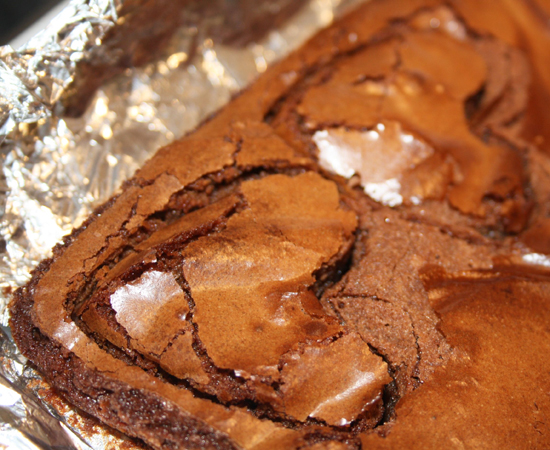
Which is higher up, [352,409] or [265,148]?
[265,148]

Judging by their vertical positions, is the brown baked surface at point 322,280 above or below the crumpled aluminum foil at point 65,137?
below

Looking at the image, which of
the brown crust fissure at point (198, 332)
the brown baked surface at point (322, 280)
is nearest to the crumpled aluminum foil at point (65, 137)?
the brown baked surface at point (322, 280)

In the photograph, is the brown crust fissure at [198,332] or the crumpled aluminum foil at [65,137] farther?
the crumpled aluminum foil at [65,137]

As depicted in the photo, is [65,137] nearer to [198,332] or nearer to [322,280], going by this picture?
[198,332]

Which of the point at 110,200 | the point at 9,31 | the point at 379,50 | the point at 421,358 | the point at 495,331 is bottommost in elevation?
the point at 495,331

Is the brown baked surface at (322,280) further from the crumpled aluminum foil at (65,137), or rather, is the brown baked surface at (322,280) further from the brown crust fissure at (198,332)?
the crumpled aluminum foil at (65,137)

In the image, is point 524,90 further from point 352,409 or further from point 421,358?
point 352,409

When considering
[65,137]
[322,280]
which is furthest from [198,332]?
[65,137]

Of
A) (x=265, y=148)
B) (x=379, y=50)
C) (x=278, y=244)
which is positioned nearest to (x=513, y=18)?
(x=379, y=50)
